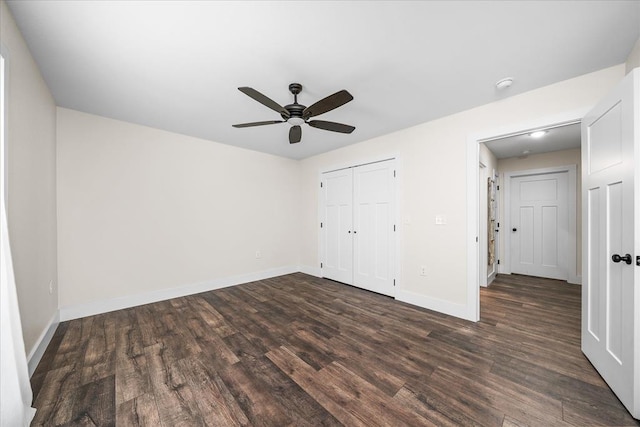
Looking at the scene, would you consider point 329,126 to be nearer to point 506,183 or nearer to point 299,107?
point 299,107

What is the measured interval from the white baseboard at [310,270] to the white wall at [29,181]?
3.50 metres

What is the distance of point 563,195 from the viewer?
14.1 ft

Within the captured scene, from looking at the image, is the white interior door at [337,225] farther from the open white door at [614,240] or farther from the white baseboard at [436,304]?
the open white door at [614,240]

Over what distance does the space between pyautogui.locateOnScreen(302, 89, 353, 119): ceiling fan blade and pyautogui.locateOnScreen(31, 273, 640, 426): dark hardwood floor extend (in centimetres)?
207

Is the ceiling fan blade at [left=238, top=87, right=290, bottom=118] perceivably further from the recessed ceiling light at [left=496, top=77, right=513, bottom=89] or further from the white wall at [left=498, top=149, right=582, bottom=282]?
the white wall at [left=498, top=149, right=582, bottom=282]

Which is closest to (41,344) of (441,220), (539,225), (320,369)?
(320,369)

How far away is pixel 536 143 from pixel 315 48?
4.21 metres

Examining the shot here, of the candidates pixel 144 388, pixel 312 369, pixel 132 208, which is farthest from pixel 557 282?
pixel 132 208

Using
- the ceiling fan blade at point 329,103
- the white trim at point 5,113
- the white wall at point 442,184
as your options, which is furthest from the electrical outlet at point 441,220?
the white trim at point 5,113

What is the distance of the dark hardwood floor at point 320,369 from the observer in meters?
1.38

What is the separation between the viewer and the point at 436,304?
2906 mm

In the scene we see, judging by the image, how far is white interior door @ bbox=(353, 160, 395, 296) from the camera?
3498mm

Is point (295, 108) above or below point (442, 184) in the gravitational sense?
above

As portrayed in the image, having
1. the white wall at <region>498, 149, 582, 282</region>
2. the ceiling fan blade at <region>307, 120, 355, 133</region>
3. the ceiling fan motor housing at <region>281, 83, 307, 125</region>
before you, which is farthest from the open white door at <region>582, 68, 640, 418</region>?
the white wall at <region>498, 149, 582, 282</region>
